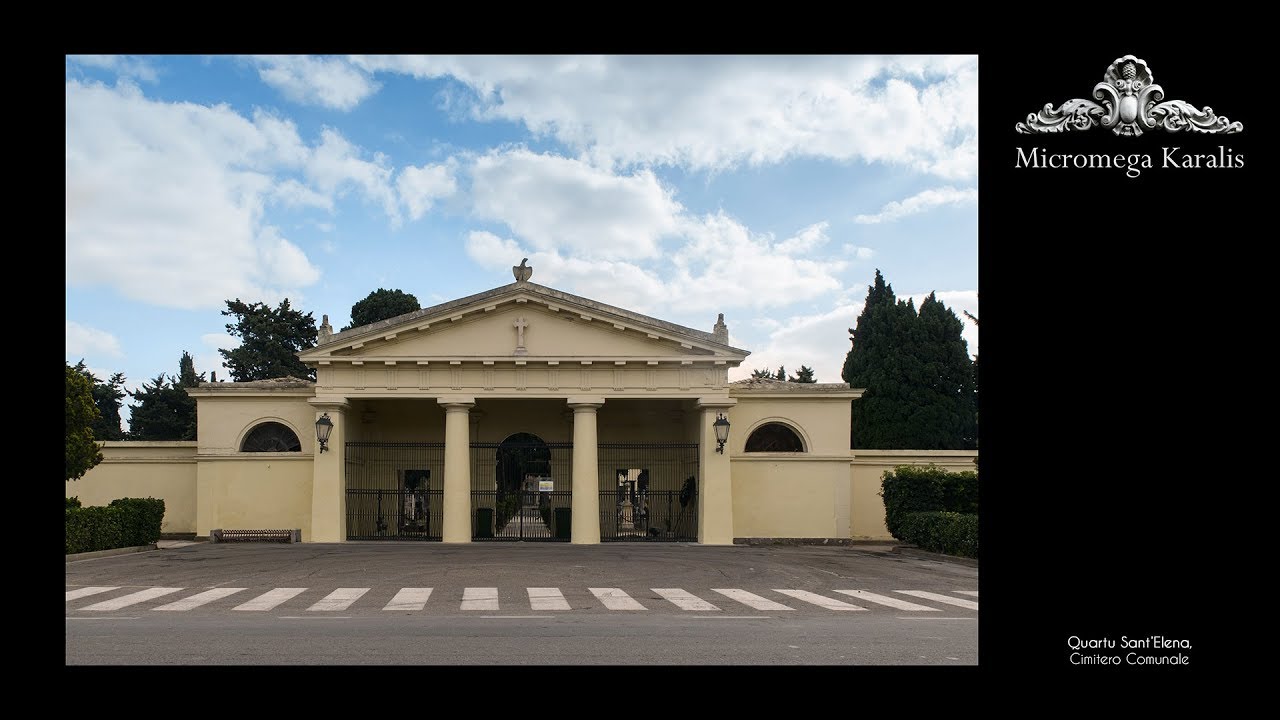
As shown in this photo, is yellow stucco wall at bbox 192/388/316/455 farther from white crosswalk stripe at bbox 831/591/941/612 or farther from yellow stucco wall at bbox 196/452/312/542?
white crosswalk stripe at bbox 831/591/941/612

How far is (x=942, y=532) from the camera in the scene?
2481cm

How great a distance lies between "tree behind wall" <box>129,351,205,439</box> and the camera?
183 ft

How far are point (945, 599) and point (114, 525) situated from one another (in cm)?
2049

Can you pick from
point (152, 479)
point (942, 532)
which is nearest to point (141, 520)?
point (152, 479)

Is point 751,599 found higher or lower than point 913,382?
lower

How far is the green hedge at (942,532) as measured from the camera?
2308 centimetres

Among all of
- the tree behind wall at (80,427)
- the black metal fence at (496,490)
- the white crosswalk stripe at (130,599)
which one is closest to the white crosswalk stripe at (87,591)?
the white crosswalk stripe at (130,599)

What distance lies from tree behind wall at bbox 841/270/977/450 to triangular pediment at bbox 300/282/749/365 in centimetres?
2242

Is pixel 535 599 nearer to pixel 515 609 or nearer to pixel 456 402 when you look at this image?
pixel 515 609

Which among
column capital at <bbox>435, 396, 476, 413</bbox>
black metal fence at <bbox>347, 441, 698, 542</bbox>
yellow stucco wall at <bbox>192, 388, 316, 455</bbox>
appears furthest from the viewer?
black metal fence at <bbox>347, 441, 698, 542</bbox>
